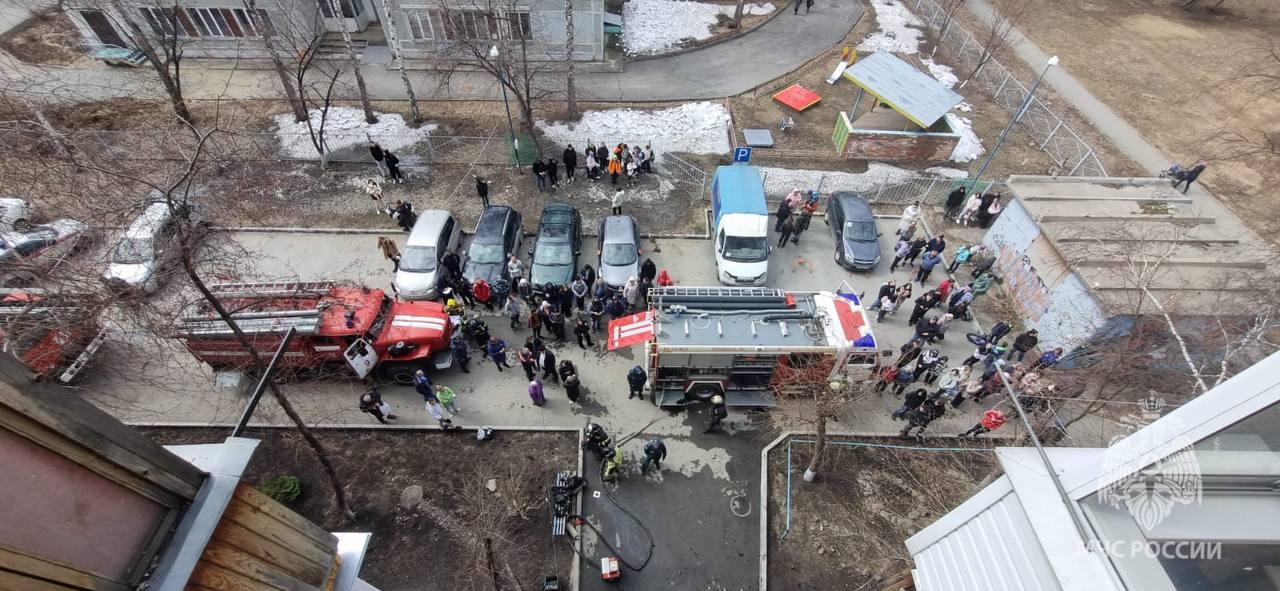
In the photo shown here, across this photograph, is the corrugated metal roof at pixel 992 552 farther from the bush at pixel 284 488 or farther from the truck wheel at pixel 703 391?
the bush at pixel 284 488

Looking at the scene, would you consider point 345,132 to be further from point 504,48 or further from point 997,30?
point 997,30

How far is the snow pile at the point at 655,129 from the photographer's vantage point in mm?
21516

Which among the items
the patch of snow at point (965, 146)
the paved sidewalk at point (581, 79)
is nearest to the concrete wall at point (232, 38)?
the paved sidewalk at point (581, 79)

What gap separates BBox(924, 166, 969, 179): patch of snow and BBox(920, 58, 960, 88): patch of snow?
755cm

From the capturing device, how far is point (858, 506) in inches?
457

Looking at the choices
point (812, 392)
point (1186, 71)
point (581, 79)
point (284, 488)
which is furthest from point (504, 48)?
point (1186, 71)

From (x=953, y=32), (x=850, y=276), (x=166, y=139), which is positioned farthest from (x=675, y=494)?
(x=953, y=32)

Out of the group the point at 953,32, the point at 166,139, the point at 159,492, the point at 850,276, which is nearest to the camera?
the point at 159,492

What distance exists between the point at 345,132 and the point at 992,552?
24.3 m

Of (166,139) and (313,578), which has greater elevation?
(166,139)

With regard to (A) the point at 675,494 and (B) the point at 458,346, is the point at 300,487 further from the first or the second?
(A) the point at 675,494

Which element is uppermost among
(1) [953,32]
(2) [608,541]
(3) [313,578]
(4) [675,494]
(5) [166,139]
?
(1) [953,32]

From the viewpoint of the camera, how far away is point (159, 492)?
3184 millimetres

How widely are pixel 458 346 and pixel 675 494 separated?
6420 millimetres
